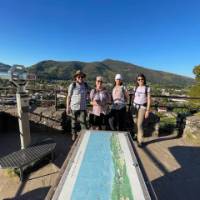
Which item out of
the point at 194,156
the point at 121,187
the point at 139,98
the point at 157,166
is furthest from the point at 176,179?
the point at 121,187

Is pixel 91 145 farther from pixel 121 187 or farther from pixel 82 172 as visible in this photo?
pixel 121 187

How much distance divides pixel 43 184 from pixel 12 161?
0.52 metres

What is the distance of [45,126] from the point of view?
436cm

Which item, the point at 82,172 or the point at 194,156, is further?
the point at 194,156

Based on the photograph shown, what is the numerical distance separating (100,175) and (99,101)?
1922mm

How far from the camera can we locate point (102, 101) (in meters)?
3.37

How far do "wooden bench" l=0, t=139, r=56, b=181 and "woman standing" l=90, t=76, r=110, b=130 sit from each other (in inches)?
35.6

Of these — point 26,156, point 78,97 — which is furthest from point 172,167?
point 26,156

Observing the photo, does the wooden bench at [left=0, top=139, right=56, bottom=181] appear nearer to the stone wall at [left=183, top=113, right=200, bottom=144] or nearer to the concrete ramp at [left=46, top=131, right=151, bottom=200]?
the concrete ramp at [left=46, top=131, right=151, bottom=200]

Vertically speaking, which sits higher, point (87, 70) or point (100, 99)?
point (87, 70)

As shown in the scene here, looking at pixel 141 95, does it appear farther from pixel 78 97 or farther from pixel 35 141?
pixel 35 141

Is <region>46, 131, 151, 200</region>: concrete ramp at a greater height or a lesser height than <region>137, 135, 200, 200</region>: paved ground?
greater

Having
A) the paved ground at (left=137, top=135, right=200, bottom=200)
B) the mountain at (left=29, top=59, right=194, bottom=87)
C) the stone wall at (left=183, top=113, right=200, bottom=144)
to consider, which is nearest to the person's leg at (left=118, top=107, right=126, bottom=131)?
the paved ground at (left=137, top=135, right=200, bottom=200)

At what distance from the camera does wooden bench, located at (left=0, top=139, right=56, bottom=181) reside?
95.3 inches
